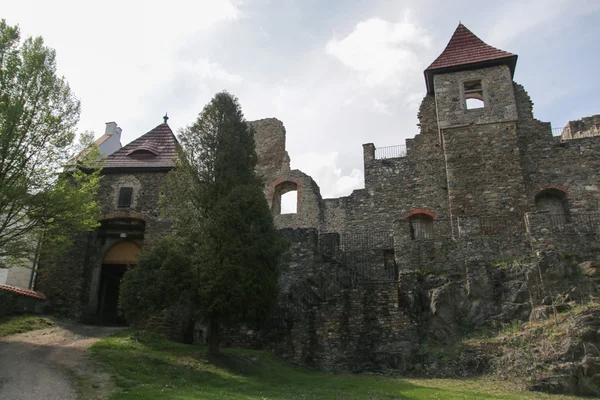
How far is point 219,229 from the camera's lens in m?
15.2

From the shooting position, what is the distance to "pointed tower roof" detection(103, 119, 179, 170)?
22609 millimetres

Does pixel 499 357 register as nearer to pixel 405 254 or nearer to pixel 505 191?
pixel 405 254

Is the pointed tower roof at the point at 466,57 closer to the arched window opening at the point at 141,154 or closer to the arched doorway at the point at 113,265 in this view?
the arched window opening at the point at 141,154

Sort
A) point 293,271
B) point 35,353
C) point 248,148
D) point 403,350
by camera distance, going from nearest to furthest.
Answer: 1. point 35,353
2. point 403,350
3. point 248,148
4. point 293,271

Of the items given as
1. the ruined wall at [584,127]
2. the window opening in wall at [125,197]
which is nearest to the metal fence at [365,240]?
the window opening in wall at [125,197]

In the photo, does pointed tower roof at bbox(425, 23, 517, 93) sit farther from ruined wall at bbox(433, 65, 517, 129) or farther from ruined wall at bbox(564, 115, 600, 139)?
ruined wall at bbox(564, 115, 600, 139)

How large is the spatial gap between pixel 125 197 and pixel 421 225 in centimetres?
1317

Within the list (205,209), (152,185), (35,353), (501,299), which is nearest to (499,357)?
(501,299)

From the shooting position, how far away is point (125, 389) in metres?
11.1

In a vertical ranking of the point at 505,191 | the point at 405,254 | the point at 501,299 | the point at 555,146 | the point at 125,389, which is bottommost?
the point at 125,389

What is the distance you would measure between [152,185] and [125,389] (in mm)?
12422

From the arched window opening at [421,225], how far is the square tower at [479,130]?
2402mm

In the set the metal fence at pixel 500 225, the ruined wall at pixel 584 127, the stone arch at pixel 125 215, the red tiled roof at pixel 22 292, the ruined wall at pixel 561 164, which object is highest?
the ruined wall at pixel 584 127

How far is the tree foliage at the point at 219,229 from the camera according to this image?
14555mm
